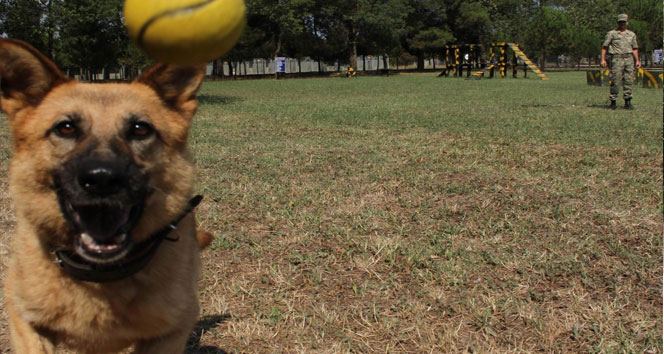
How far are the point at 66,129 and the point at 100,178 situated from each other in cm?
46

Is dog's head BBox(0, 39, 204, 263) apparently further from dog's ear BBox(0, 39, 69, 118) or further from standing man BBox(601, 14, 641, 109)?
standing man BBox(601, 14, 641, 109)

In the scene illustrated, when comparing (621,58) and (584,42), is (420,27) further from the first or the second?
(621,58)

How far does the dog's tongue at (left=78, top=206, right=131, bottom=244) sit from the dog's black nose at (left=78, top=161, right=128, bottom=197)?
116 mm

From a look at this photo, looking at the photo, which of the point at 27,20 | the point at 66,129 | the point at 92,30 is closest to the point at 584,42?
the point at 92,30

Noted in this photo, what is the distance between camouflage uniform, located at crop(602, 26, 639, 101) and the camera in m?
12.5

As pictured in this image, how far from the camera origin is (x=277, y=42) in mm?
49750

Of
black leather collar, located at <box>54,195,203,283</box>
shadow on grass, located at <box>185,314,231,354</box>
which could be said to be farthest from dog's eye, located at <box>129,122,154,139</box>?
shadow on grass, located at <box>185,314,231,354</box>

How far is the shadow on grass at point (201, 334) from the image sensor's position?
2732 mm

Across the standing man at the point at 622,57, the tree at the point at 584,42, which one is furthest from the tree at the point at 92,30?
the tree at the point at 584,42

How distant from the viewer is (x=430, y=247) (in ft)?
12.7

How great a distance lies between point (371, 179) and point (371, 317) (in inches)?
115

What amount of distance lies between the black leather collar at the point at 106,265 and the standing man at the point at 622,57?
12796mm

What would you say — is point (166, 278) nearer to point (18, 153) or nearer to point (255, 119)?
point (18, 153)

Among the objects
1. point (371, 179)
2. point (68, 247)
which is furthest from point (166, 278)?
point (371, 179)
